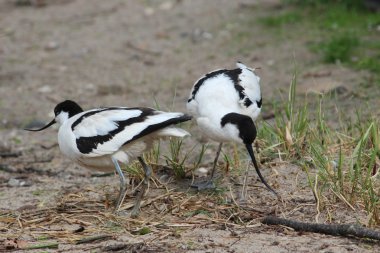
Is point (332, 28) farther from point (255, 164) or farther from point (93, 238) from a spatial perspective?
point (93, 238)

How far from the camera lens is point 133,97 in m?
8.48

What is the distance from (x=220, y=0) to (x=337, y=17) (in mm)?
2077

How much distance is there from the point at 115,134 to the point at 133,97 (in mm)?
3569

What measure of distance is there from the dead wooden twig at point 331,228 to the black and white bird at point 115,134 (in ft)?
2.41

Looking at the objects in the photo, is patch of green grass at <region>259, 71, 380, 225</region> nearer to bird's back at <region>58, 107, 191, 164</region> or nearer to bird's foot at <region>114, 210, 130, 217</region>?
bird's back at <region>58, 107, 191, 164</region>

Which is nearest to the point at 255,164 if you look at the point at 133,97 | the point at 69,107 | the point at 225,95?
the point at 225,95

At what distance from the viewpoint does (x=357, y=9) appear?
9.91m

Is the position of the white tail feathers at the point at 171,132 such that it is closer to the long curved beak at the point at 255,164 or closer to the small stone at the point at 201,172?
the long curved beak at the point at 255,164

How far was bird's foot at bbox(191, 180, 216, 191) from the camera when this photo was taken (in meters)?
5.37

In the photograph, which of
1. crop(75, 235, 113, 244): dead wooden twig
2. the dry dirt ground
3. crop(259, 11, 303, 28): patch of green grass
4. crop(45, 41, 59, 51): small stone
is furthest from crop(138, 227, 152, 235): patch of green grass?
crop(45, 41, 59, 51): small stone

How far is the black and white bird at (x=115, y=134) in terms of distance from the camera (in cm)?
485

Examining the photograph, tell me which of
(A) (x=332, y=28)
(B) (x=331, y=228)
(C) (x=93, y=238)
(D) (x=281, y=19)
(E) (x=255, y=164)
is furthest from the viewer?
(D) (x=281, y=19)

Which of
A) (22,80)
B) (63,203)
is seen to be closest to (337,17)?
(22,80)

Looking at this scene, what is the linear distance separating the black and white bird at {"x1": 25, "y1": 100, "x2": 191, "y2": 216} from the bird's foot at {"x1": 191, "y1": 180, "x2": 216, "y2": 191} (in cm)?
40
